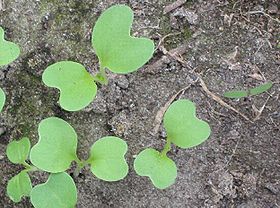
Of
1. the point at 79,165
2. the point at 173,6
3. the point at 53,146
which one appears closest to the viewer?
the point at 53,146

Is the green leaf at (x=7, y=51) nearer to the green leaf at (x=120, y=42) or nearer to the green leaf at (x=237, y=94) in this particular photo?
the green leaf at (x=120, y=42)

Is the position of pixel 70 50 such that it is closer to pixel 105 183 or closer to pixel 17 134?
pixel 17 134

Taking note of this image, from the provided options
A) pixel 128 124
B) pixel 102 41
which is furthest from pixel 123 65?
pixel 128 124

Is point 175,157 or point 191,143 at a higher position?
point 191,143

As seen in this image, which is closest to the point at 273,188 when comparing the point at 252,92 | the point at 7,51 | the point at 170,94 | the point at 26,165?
the point at 252,92

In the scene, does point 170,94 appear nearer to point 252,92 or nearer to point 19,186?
point 252,92

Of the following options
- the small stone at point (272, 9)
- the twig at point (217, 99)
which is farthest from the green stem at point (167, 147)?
the small stone at point (272, 9)

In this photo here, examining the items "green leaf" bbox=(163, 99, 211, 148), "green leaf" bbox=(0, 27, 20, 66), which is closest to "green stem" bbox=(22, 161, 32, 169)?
"green leaf" bbox=(0, 27, 20, 66)
